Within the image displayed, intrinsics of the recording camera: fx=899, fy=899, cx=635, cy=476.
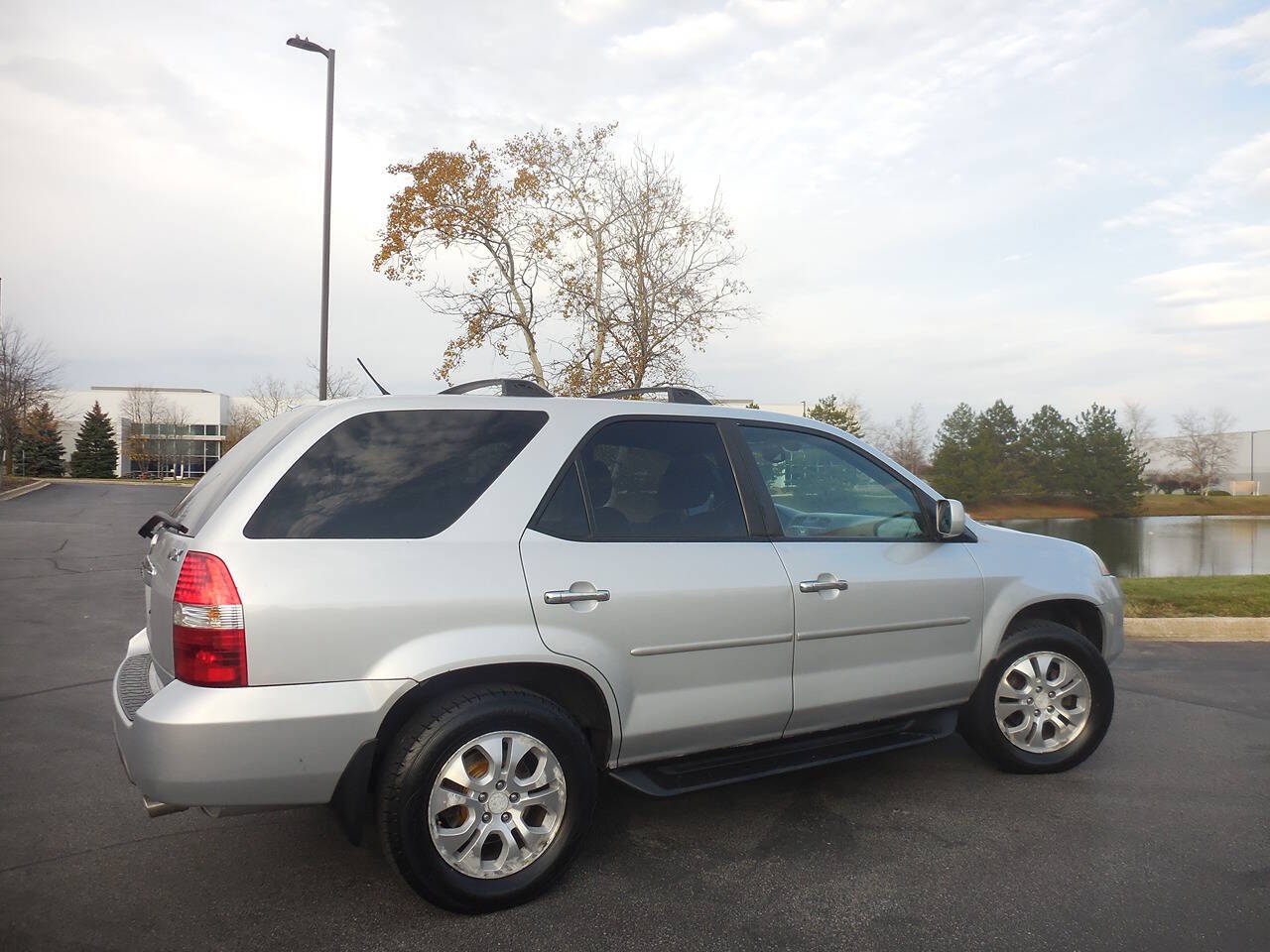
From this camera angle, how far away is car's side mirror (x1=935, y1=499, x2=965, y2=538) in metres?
4.15

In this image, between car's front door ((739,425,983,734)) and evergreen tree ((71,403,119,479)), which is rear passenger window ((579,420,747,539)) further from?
evergreen tree ((71,403,119,479))

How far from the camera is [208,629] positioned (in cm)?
274

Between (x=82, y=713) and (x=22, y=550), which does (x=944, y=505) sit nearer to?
(x=82, y=713)

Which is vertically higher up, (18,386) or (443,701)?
(18,386)

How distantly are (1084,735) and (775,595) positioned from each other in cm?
205

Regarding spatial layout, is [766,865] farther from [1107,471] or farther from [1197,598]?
[1107,471]

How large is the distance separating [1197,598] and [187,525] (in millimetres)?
10522

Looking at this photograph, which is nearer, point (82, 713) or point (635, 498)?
point (635, 498)

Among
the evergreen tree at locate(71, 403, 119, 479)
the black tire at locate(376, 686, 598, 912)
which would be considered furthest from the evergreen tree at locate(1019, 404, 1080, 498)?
the evergreen tree at locate(71, 403, 119, 479)

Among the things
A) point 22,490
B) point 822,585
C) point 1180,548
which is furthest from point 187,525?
point 22,490

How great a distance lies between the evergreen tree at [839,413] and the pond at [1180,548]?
2561 cm

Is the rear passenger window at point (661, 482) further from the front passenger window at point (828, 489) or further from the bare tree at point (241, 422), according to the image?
the bare tree at point (241, 422)

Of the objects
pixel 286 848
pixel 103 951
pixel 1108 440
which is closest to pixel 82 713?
pixel 286 848

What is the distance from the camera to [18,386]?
37.0 metres
